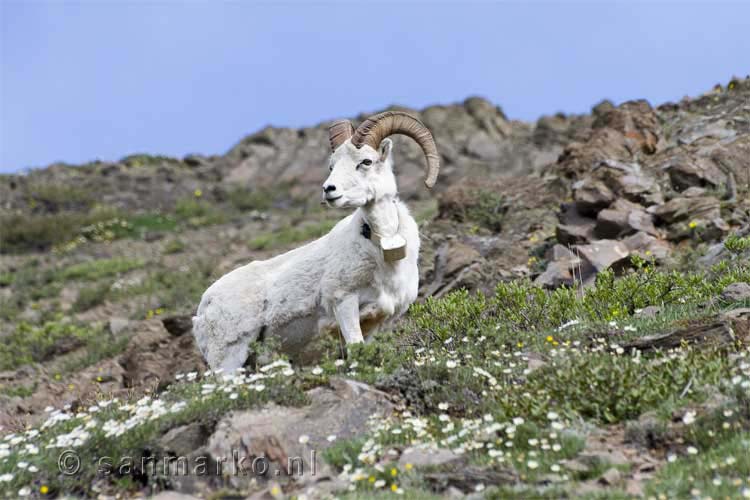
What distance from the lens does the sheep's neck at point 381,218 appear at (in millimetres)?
8547

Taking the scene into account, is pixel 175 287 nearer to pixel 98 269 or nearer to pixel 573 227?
pixel 98 269

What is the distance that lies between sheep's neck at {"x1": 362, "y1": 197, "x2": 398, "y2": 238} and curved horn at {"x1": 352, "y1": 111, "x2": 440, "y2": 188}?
51 cm

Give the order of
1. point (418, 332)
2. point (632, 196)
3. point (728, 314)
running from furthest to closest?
point (632, 196) → point (418, 332) → point (728, 314)

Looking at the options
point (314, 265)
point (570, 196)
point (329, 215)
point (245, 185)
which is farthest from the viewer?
point (245, 185)

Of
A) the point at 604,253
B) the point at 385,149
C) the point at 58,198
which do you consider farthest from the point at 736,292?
the point at 58,198

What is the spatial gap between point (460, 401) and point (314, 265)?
2391 mm

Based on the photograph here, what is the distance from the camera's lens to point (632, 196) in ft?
48.0

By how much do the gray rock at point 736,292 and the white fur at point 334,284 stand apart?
10.6 ft

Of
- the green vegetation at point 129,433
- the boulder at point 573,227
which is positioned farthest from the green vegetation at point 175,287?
the green vegetation at point 129,433

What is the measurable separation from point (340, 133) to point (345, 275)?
4.57ft

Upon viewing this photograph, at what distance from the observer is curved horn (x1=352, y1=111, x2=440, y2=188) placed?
8609 millimetres

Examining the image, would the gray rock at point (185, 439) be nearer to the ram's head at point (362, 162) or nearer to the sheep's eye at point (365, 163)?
the ram's head at point (362, 162)

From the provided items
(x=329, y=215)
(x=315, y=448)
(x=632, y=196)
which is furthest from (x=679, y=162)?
(x=329, y=215)

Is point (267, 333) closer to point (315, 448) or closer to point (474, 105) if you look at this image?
point (315, 448)
